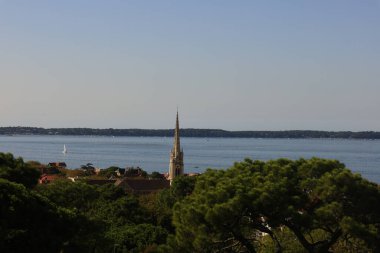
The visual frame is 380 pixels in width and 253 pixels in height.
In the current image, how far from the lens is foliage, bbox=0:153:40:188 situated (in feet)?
78.9

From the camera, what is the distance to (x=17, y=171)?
2444cm

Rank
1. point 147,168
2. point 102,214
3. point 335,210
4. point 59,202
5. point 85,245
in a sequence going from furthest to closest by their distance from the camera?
1. point 147,168
2. point 102,214
3. point 59,202
4. point 85,245
5. point 335,210

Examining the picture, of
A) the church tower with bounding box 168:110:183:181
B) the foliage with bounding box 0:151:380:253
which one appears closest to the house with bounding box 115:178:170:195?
the church tower with bounding box 168:110:183:181

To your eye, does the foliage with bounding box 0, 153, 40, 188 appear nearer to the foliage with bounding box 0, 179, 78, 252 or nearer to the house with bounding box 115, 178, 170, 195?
the foliage with bounding box 0, 179, 78, 252

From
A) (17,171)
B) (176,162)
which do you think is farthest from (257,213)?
(176,162)

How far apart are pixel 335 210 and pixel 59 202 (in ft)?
51.7

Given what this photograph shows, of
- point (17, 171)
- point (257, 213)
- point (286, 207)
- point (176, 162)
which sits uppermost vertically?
point (17, 171)

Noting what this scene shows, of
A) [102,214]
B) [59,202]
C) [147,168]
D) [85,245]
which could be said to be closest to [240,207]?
A: [85,245]

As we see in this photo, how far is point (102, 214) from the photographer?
3334 centimetres

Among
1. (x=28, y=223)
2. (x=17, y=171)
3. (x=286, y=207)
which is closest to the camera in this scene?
(x=286, y=207)

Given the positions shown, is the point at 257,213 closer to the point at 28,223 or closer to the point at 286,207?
the point at 286,207

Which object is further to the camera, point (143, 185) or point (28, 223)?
point (143, 185)

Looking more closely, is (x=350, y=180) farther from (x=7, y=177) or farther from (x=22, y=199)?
(x=7, y=177)

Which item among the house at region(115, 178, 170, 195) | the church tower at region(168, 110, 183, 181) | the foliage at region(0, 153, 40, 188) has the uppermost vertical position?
the foliage at region(0, 153, 40, 188)
